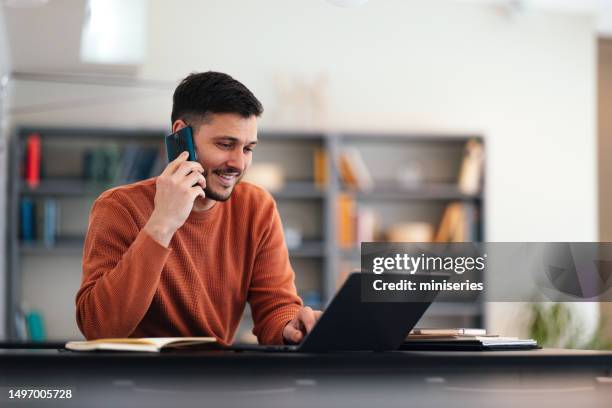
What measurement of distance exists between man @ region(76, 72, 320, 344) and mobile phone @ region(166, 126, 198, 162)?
0.03 metres

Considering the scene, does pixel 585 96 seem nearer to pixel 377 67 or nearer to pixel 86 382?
pixel 377 67

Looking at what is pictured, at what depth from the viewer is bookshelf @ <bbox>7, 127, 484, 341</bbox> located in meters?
5.28

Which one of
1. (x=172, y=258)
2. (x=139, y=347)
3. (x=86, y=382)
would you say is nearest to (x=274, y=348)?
(x=139, y=347)

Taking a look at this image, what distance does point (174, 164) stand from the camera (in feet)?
6.78

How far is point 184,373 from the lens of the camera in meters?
1.41

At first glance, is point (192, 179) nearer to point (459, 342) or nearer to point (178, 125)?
point (178, 125)

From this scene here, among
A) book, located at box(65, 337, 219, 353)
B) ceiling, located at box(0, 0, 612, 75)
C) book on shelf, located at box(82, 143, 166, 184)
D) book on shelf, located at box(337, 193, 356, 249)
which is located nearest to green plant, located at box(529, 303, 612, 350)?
book on shelf, located at box(337, 193, 356, 249)

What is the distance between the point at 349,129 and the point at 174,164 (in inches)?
147

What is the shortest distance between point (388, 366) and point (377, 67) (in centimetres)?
452

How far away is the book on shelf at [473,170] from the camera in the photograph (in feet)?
18.3

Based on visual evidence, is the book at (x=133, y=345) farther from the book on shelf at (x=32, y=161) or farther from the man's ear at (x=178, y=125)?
the book on shelf at (x=32, y=161)

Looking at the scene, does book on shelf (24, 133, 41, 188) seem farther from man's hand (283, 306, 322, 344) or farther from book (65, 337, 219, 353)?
book (65, 337, 219, 353)

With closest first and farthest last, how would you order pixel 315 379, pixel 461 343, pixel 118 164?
pixel 315 379
pixel 461 343
pixel 118 164

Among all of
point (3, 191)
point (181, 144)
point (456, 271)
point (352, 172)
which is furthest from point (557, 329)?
point (181, 144)
